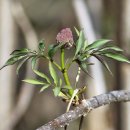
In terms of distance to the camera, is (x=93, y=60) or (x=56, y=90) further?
(x=93, y=60)

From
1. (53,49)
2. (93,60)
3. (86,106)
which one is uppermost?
(53,49)

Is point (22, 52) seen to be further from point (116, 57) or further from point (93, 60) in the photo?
point (93, 60)

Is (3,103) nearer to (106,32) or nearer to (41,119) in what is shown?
(106,32)

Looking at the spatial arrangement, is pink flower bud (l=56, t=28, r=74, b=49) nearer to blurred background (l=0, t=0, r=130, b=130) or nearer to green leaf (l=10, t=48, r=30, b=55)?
green leaf (l=10, t=48, r=30, b=55)

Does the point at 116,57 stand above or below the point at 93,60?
above

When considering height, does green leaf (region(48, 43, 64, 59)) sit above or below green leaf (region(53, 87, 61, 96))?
above

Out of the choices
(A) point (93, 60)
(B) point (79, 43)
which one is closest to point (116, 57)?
(B) point (79, 43)

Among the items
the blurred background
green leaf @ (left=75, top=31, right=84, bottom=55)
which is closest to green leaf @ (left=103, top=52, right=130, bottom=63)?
green leaf @ (left=75, top=31, right=84, bottom=55)

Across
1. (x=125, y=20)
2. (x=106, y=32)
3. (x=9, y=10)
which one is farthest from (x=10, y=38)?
(x=106, y=32)
